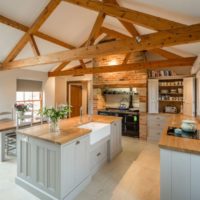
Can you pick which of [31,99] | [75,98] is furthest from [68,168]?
[75,98]

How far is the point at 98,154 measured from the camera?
3.21m

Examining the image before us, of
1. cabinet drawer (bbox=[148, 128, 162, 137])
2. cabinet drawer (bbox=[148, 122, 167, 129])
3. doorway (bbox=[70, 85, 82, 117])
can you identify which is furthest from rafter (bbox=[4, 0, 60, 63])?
cabinet drawer (bbox=[148, 128, 162, 137])

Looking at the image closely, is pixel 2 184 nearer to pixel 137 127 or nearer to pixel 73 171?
pixel 73 171

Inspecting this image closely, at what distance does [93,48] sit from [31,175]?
2.49 m

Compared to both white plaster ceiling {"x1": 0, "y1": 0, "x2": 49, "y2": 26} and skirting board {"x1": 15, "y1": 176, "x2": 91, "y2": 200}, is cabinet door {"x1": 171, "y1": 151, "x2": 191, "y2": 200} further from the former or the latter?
white plaster ceiling {"x1": 0, "y1": 0, "x2": 49, "y2": 26}

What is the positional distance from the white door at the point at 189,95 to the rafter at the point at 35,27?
157 inches

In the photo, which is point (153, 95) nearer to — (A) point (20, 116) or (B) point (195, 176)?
(B) point (195, 176)

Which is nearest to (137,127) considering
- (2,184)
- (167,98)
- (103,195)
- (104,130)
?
(167,98)

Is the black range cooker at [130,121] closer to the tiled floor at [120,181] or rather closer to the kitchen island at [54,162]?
the tiled floor at [120,181]

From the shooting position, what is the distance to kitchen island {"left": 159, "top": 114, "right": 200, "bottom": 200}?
5.75ft

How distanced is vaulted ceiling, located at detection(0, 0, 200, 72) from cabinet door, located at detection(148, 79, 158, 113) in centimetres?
112

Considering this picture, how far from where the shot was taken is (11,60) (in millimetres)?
4688

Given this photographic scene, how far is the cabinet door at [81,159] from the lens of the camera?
2398 mm

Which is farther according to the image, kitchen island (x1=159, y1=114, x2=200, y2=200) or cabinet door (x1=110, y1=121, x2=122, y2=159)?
cabinet door (x1=110, y1=121, x2=122, y2=159)
